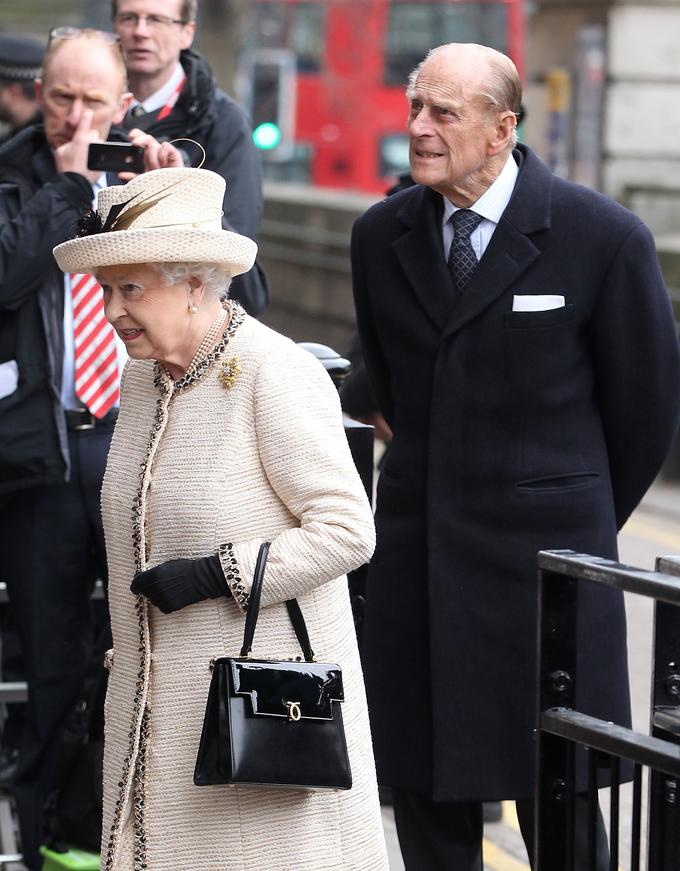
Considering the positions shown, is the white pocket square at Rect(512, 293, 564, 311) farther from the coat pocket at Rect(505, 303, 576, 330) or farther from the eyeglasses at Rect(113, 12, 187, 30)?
the eyeglasses at Rect(113, 12, 187, 30)

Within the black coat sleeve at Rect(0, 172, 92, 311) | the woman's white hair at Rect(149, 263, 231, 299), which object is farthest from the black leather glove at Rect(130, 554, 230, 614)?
the black coat sleeve at Rect(0, 172, 92, 311)

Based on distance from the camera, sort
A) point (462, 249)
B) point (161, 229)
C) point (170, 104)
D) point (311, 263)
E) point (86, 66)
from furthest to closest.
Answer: point (311, 263)
point (170, 104)
point (86, 66)
point (462, 249)
point (161, 229)

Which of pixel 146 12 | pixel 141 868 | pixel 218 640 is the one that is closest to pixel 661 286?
pixel 218 640

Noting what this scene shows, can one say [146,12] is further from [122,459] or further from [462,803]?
[462,803]

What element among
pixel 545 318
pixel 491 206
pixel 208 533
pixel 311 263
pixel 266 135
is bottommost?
pixel 311 263

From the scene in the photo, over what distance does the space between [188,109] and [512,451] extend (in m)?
1.85

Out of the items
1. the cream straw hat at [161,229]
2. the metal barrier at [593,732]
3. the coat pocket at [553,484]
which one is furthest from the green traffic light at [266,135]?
the metal barrier at [593,732]

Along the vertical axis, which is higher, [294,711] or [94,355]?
[94,355]

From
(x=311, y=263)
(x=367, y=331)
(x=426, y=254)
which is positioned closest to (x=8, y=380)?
(x=367, y=331)

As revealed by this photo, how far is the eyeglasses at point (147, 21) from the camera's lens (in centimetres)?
527

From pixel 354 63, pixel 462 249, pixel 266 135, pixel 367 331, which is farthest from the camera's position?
pixel 354 63

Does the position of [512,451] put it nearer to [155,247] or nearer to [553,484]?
[553,484]

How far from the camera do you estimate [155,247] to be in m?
3.15

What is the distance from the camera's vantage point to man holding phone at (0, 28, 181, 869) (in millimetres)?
4570
